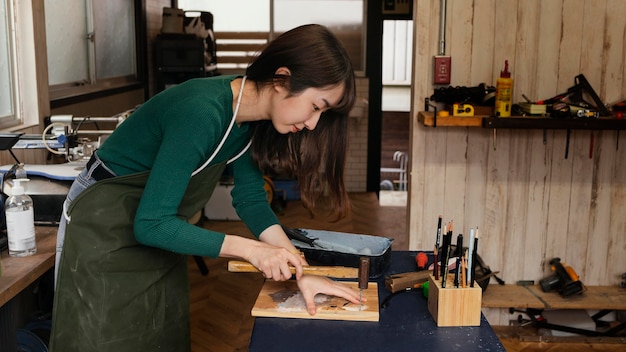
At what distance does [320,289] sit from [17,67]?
2.09 meters

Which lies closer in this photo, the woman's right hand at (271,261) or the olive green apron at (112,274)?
the woman's right hand at (271,261)

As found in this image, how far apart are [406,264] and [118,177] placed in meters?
0.96

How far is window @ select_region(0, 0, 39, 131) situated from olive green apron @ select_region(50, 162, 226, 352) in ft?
5.02

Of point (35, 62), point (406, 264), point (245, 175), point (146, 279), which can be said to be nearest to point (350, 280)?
point (406, 264)

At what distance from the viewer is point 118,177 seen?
1.68 metres

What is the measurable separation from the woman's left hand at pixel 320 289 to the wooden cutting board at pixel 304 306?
0.02m

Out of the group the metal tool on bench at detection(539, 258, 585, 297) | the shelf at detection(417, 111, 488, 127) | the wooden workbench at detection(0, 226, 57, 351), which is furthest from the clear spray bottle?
the metal tool on bench at detection(539, 258, 585, 297)

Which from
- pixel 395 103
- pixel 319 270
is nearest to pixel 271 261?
pixel 319 270

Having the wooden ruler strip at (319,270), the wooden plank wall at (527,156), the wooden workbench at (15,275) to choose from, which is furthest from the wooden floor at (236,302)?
the wooden ruler strip at (319,270)

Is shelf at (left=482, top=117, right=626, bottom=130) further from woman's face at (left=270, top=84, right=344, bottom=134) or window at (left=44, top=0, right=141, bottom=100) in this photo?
window at (left=44, top=0, right=141, bottom=100)

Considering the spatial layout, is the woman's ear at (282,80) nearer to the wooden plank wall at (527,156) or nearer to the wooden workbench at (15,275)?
the wooden workbench at (15,275)

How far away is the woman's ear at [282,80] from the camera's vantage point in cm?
156

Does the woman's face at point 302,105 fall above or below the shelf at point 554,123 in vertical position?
above

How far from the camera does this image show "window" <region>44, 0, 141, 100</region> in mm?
4434
